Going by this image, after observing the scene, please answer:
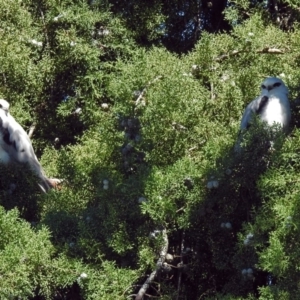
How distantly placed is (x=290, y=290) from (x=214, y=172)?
639 millimetres

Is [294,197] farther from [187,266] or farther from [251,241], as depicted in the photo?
[187,266]

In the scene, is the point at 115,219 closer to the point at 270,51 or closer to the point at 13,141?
the point at 270,51

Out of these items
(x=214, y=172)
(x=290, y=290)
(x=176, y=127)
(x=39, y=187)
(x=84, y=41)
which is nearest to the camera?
(x=290, y=290)

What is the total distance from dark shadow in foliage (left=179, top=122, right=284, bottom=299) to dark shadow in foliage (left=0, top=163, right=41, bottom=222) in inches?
33.8

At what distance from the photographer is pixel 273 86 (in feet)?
14.9

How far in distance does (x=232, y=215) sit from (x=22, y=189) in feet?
3.68

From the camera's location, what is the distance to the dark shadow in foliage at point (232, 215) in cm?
358

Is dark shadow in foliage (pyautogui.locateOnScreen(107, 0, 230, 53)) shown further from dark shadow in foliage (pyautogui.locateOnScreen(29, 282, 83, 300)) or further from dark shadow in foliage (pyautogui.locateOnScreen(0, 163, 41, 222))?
dark shadow in foliage (pyautogui.locateOnScreen(29, 282, 83, 300))

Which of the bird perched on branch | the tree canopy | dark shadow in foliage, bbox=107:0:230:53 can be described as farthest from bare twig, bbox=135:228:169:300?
dark shadow in foliage, bbox=107:0:230:53

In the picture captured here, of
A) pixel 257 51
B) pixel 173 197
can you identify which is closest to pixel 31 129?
pixel 257 51

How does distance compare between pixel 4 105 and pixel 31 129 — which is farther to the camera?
pixel 31 129

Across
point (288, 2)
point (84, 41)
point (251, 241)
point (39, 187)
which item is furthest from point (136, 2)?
point (251, 241)

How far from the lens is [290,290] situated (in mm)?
3246

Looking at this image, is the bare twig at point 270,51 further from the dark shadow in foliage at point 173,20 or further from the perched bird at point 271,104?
the dark shadow in foliage at point 173,20
